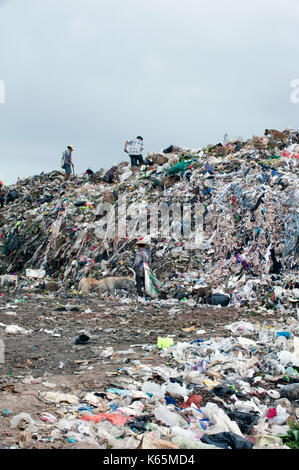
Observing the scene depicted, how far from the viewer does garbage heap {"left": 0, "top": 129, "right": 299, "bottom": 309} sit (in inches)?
343

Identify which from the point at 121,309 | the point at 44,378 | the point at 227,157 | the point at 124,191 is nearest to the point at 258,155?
the point at 227,157

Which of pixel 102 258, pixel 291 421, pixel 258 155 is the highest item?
pixel 258 155

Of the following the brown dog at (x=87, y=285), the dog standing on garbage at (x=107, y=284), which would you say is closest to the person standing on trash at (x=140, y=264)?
the dog standing on garbage at (x=107, y=284)

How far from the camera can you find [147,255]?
892 centimetres

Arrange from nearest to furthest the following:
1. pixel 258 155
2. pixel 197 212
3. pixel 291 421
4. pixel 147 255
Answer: pixel 291 421, pixel 147 255, pixel 197 212, pixel 258 155

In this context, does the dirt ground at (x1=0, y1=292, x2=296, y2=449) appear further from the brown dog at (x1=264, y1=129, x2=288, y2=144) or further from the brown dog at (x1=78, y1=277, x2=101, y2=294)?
the brown dog at (x1=264, y1=129, x2=288, y2=144)

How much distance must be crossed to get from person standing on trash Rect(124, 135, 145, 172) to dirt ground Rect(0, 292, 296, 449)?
20.5 ft

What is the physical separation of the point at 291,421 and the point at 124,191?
34.6ft

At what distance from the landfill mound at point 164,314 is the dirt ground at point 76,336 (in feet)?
0.08

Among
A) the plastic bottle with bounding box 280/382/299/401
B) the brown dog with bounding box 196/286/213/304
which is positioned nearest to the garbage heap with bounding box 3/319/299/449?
the plastic bottle with bounding box 280/382/299/401

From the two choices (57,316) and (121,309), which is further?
(121,309)

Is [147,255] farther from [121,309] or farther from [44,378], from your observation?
[44,378]

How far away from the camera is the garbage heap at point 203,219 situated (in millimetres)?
8703
